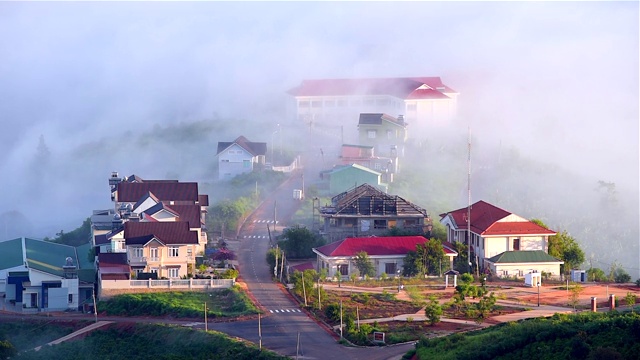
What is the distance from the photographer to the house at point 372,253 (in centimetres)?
3575

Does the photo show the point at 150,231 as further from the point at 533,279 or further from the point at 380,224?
the point at 533,279

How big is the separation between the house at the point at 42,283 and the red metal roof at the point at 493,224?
11.3 meters

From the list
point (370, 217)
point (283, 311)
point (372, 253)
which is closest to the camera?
point (283, 311)

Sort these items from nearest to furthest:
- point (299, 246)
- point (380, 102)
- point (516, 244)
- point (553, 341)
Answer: point (553, 341) < point (516, 244) < point (299, 246) < point (380, 102)

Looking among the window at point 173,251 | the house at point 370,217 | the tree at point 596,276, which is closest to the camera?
the window at point 173,251

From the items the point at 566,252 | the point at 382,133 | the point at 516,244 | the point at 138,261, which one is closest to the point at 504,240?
the point at 516,244

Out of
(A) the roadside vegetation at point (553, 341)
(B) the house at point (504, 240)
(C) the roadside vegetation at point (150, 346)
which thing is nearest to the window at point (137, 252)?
(C) the roadside vegetation at point (150, 346)

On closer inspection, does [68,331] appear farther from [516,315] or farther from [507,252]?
[507,252]

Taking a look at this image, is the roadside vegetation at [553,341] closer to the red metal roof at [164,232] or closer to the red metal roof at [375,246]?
the red metal roof at [375,246]

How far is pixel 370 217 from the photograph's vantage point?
39.9 m

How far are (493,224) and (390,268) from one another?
3.65m

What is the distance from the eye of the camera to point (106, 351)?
28.6 m

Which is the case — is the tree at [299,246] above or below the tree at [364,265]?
above

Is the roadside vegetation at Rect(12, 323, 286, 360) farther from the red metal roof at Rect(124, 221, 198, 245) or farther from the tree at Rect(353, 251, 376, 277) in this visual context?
the tree at Rect(353, 251, 376, 277)
